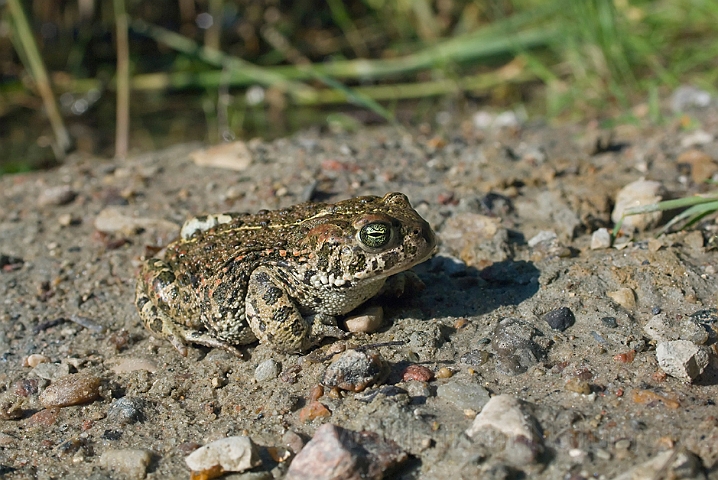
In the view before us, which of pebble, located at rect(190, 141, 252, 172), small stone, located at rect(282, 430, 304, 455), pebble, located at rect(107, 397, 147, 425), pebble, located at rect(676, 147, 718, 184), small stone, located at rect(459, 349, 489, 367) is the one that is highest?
pebble, located at rect(676, 147, 718, 184)

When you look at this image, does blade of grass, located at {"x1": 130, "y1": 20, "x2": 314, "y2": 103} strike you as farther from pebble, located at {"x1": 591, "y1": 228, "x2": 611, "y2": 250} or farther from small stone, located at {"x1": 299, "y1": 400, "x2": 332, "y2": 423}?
small stone, located at {"x1": 299, "y1": 400, "x2": 332, "y2": 423}

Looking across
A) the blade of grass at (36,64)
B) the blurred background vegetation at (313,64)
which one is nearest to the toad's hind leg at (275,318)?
the blurred background vegetation at (313,64)

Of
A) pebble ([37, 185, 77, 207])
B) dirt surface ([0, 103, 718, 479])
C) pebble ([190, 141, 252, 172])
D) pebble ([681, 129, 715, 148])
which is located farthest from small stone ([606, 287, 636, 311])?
pebble ([37, 185, 77, 207])

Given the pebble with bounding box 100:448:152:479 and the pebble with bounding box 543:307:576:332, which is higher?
the pebble with bounding box 543:307:576:332

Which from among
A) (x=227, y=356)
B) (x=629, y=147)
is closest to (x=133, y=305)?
(x=227, y=356)

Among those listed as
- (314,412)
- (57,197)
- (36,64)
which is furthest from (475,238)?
(36,64)

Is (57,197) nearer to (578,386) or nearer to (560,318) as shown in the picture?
(560,318)

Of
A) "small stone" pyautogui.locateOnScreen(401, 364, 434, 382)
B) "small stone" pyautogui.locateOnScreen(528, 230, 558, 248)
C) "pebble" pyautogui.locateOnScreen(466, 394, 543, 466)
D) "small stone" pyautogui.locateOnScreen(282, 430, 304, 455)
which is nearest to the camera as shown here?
"pebble" pyautogui.locateOnScreen(466, 394, 543, 466)
